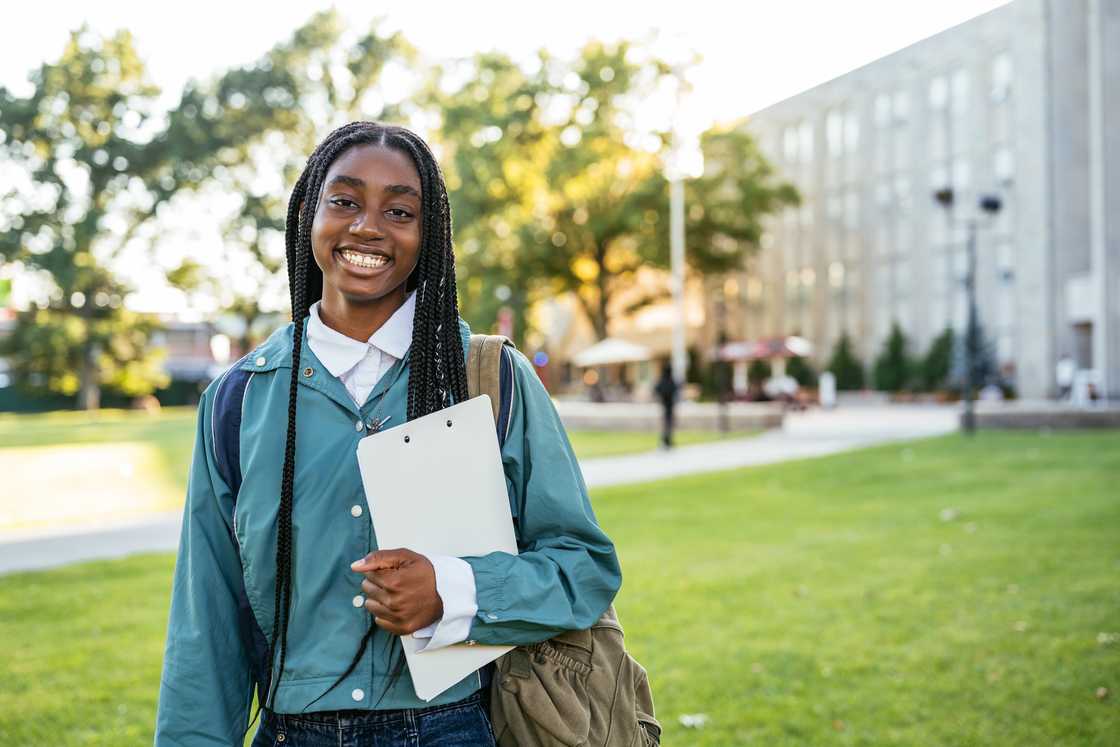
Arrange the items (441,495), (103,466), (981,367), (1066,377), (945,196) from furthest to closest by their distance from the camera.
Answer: (981,367)
(1066,377)
(945,196)
(103,466)
(441,495)

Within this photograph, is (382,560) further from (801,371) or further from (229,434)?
(801,371)

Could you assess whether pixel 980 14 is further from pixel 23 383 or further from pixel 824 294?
pixel 23 383

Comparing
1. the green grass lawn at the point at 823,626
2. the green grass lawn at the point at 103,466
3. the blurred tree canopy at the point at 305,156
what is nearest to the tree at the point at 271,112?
the blurred tree canopy at the point at 305,156

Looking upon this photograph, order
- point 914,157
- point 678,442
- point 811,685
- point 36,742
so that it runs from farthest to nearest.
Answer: point 914,157
point 678,442
point 811,685
point 36,742

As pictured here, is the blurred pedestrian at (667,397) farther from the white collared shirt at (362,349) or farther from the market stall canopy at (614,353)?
the market stall canopy at (614,353)

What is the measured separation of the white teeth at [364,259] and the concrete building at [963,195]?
3322 centimetres

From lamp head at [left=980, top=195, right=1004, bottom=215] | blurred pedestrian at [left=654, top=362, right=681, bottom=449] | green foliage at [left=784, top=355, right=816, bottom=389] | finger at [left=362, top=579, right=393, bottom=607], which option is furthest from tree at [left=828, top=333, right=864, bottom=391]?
finger at [left=362, top=579, right=393, bottom=607]

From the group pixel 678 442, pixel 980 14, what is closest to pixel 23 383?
pixel 678 442

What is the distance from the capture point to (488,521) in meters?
1.83

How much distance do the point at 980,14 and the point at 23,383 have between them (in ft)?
150

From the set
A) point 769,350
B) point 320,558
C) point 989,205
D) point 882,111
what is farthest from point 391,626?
point 882,111

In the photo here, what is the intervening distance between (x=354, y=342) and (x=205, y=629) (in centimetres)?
57

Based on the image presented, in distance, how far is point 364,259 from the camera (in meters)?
1.92

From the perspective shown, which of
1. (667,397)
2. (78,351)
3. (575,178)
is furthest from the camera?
(78,351)
